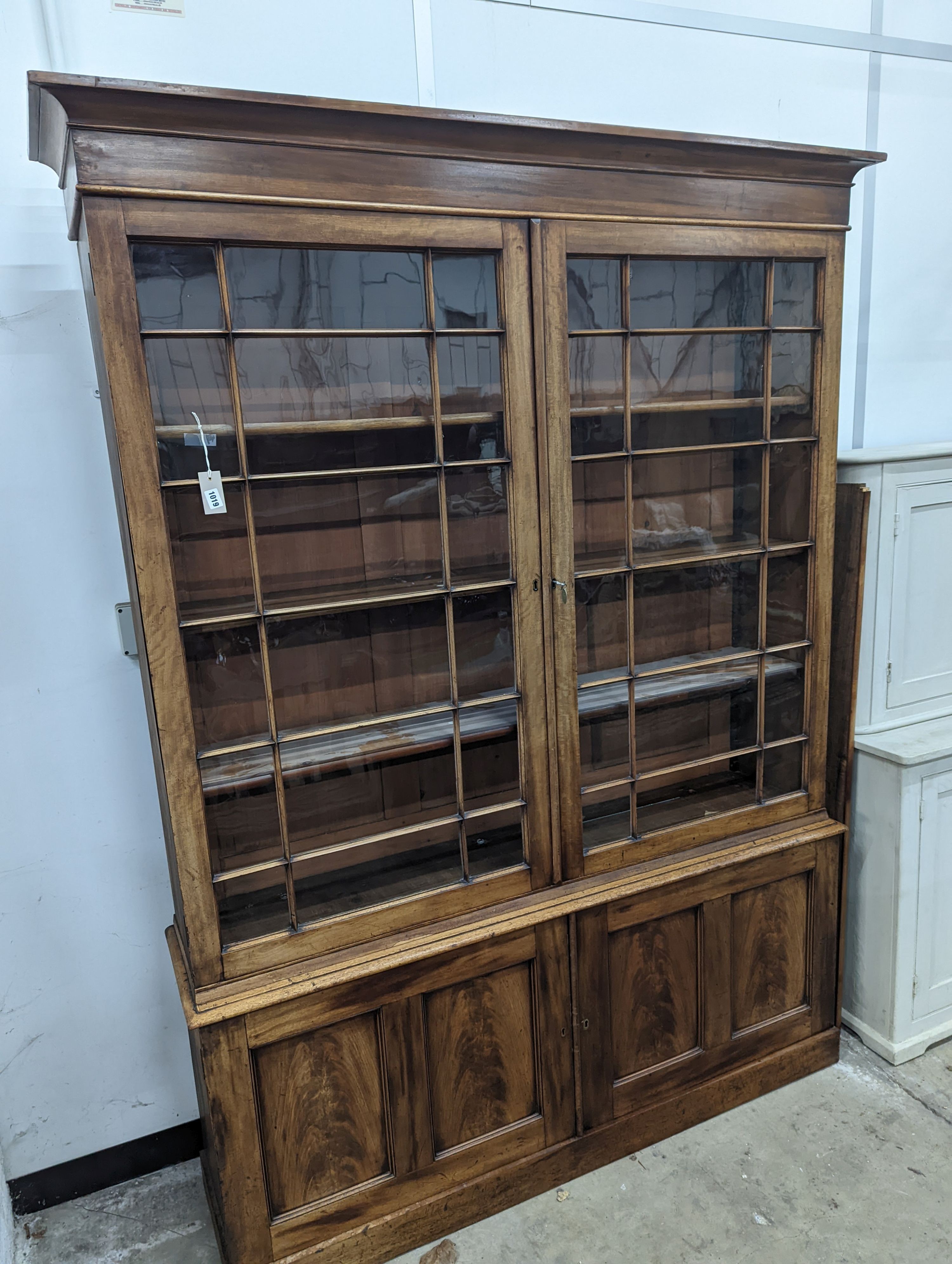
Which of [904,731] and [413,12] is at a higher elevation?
[413,12]

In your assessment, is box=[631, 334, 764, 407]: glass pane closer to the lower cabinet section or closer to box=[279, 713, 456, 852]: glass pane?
box=[279, 713, 456, 852]: glass pane

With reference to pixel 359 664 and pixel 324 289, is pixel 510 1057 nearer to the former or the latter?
pixel 359 664

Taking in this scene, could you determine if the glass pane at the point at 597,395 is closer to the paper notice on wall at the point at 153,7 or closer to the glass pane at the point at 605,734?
the glass pane at the point at 605,734

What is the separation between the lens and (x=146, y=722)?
1.85 meters

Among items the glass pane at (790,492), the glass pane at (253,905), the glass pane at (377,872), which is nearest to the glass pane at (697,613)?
the glass pane at (790,492)

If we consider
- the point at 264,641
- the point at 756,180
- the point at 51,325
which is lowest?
the point at 264,641

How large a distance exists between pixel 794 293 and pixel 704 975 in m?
1.57

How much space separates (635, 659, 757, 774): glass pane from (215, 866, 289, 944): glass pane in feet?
2.74

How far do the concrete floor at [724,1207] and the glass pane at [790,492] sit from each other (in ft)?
4.63

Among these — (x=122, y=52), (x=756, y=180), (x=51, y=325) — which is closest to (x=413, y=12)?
(x=122, y=52)

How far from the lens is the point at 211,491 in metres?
1.44

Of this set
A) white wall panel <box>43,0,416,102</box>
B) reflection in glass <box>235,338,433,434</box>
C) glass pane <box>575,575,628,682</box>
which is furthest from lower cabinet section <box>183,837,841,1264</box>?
white wall panel <box>43,0,416,102</box>

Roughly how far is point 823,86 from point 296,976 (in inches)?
101

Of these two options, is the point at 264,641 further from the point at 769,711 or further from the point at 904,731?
the point at 904,731
